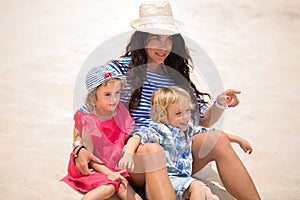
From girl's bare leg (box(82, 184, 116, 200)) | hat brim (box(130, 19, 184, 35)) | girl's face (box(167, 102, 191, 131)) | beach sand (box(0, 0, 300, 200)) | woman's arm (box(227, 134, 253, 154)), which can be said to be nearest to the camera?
girl's bare leg (box(82, 184, 116, 200))

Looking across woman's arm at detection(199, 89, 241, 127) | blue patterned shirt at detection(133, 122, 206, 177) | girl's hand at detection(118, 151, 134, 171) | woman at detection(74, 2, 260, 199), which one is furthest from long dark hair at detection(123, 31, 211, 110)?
girl's hand at detection(118, 151, 134, 171)

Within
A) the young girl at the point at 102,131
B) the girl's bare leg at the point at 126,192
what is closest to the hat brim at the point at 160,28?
the young girl at the point at 102,131

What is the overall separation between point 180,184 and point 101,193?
0.36m

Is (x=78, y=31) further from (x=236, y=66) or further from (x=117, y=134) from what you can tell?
(x=117, y=134)

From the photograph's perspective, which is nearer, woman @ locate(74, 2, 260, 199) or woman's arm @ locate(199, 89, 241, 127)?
woman @ locate(74, 2, 260, 199)

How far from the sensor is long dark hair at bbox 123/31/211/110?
2.22m

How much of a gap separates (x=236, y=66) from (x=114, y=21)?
5.39 feet

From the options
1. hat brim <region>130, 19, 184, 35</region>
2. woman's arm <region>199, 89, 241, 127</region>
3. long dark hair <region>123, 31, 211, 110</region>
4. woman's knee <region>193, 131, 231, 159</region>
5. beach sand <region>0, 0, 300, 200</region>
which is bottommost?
beach sand <region>0, 0, 300, 200</region>

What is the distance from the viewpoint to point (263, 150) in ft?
8.80

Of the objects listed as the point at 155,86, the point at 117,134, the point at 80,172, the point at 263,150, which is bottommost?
the point at 263,150

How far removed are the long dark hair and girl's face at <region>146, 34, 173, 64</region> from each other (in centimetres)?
4

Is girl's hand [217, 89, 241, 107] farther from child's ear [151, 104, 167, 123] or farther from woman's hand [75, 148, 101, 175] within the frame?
woman's hand [75, 148, 101, 175]

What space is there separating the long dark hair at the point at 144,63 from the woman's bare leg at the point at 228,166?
0.33m

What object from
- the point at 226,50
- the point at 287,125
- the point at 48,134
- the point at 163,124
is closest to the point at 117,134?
the point at 163,124
